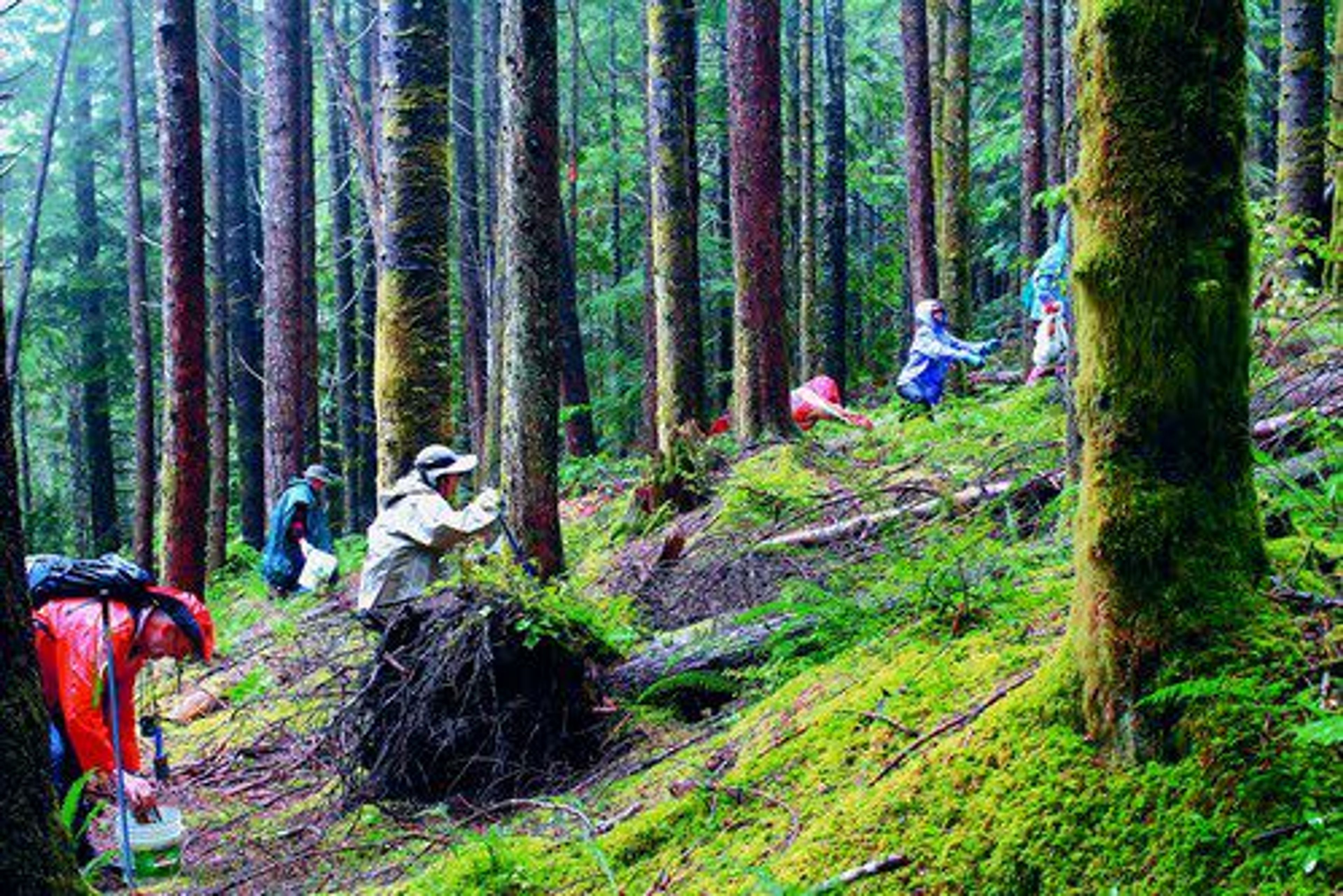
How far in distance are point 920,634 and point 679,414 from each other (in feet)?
23.1

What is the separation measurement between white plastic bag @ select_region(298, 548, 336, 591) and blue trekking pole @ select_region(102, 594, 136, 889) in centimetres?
830

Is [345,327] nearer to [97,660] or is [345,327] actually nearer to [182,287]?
[182,287]

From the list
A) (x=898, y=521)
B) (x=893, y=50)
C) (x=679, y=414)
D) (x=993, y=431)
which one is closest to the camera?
(x=898, y=521)

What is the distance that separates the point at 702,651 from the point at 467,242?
51.1 feet

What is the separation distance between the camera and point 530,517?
767 centimetres

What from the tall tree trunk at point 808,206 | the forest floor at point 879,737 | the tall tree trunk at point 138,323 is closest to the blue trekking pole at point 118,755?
the forest floor at point 879,737

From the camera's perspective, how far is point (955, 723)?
10.7ft

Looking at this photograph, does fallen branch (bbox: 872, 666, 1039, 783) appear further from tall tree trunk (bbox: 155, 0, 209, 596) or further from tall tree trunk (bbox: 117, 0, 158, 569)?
tall tree trunk (bbox: 117, 0, 158, 569)

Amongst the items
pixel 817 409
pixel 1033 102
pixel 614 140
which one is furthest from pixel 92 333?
pixel 1033 102

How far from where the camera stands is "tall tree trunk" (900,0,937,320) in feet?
53.9

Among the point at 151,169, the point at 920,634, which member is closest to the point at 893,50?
the point at 151,169

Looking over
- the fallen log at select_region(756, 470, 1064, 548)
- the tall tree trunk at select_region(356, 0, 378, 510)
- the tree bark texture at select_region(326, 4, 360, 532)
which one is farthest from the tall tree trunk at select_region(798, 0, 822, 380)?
the fallen log at select_region(756, 470, 1064, 548)

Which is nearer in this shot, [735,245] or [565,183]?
[735,245]

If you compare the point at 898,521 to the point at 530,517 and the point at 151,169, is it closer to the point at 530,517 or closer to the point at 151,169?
the point at 530,517
